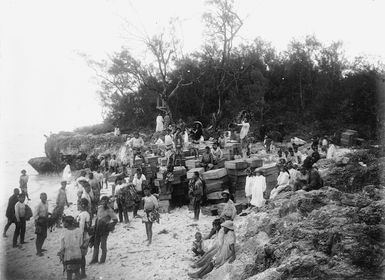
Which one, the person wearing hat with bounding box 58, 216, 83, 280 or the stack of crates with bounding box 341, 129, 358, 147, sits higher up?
the stack of crates with bounding box 341, 129, 358, 147

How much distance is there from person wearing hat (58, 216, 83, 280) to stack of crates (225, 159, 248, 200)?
22.3 ft

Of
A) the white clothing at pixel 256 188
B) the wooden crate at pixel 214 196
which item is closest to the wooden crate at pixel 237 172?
the wooden crate at pixel 214 196

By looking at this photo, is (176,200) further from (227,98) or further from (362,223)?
(227,98)

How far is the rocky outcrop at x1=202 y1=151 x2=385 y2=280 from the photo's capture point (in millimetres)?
4637

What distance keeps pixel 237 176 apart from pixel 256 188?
179cm

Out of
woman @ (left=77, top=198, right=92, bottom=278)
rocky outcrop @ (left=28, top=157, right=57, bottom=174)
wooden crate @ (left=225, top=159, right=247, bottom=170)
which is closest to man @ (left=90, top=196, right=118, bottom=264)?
woman @ (left=77, top=198, right=92, bottom=278)

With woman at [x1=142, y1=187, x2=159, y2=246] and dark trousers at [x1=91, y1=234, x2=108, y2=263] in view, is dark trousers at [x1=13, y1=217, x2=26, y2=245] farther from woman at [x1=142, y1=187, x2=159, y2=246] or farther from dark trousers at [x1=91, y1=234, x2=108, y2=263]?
woman at [x1=142, y1=187, x2=159, y2=246]

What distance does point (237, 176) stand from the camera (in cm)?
1228

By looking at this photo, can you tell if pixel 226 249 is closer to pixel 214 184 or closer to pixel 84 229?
pixel 84 229

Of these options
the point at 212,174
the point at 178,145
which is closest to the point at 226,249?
the point at 212,174

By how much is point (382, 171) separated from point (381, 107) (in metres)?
14.4

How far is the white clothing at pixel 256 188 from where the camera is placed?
10.5 metres

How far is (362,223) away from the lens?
5363mm

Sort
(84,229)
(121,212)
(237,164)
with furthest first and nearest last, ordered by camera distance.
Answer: (237,164) → (121,212) → (84,229)
